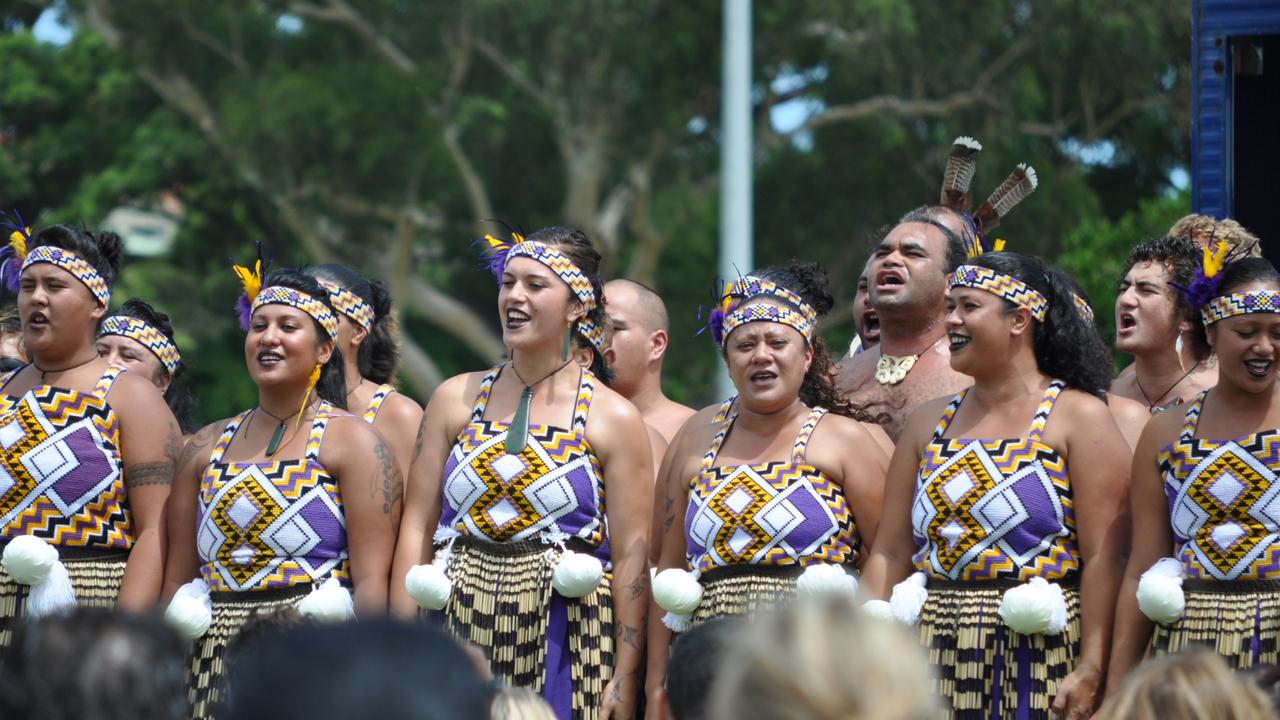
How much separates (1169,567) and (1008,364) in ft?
2.63

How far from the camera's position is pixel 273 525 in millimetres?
5715

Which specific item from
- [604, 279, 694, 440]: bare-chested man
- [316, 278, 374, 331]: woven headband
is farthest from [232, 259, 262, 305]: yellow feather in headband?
[604, 279, 694, 440]: bare-chested man

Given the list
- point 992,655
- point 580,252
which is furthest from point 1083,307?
point 580,252

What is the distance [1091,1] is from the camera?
2055 cm

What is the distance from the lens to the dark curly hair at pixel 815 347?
5977 mm

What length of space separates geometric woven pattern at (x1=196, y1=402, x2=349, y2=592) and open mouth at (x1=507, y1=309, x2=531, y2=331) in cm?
78

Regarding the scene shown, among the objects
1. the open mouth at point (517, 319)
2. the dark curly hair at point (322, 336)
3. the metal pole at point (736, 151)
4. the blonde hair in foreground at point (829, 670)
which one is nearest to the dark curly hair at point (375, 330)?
the dark curly hair at point (322, 336)

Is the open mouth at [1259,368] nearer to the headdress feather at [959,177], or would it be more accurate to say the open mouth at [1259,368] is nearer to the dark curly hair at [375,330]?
the headdress feather at [959,177]

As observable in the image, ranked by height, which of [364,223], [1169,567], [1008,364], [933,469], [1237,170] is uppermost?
[364,223]

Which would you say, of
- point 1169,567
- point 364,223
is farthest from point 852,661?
point 364,223

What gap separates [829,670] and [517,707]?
1125 mm

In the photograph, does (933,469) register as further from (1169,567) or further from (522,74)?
(522,74)

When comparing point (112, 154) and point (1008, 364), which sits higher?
point (112, 154)

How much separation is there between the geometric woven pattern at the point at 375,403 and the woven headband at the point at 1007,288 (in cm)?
246
